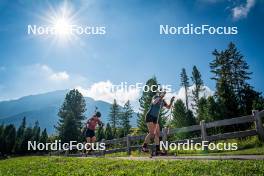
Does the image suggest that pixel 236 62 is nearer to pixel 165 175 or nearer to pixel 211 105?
pixel 211 105

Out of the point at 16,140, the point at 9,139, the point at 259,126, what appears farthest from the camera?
the point at 9,139

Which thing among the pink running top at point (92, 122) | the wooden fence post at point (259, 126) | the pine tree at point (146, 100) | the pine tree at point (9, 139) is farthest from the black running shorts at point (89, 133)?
the pine tree at point (9, 139)

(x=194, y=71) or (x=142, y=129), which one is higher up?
(x=194, y=71)

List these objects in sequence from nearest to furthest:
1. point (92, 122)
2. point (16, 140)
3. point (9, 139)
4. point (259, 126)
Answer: point (259, 126)
point (92, 122)
point (16, 140)
point (9, 139)

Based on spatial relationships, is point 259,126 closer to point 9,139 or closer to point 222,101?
point 222,101

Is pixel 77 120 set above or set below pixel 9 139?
above

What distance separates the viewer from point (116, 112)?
386 ft

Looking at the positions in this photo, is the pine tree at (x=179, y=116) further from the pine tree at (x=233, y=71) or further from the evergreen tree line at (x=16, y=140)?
the evergreen tree line at (x=16, y=140)

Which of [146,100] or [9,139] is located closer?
[146,100]

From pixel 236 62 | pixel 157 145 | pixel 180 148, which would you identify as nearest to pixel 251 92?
pixel 236 62

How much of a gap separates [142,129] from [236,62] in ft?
110

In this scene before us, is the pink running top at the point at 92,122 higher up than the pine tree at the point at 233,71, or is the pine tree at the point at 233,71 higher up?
the pine tree at the point at 233,71

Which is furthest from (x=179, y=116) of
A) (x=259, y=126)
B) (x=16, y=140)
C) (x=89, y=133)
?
(x=16, y=140)

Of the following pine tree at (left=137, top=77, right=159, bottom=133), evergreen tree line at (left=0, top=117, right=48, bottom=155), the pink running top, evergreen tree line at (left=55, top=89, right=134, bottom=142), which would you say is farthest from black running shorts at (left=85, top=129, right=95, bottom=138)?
evergreen tree line at (left=0, top=117, right=48, bottom=155)
